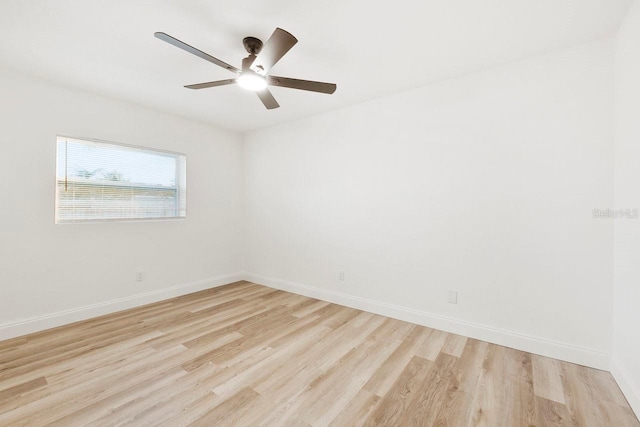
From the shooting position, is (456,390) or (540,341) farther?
(540,341)

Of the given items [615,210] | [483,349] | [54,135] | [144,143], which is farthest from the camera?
[144,143]

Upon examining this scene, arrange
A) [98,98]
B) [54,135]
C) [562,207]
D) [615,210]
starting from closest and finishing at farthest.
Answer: [615,210], [562,207], [54,135], [98,98]

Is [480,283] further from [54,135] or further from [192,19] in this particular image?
[54,135]

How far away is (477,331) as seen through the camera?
8.25ft

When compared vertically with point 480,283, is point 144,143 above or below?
above

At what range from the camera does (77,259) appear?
2924 mm

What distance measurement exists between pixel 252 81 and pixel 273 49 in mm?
380

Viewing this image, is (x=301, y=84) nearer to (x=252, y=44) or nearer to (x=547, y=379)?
(x=252, y=44)

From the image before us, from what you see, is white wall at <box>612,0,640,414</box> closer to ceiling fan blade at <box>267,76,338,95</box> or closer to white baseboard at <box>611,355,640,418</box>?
white baseboard at <box>611,355,640,418</box>

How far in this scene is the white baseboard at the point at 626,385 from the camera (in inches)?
62.5

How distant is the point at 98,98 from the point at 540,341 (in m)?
4.96

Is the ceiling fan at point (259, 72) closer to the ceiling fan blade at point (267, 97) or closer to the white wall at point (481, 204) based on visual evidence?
the ceiling fan blade at point (267, 97)

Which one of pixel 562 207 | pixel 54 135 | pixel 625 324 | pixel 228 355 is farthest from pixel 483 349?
pixel 54 135

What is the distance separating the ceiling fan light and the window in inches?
83.2
